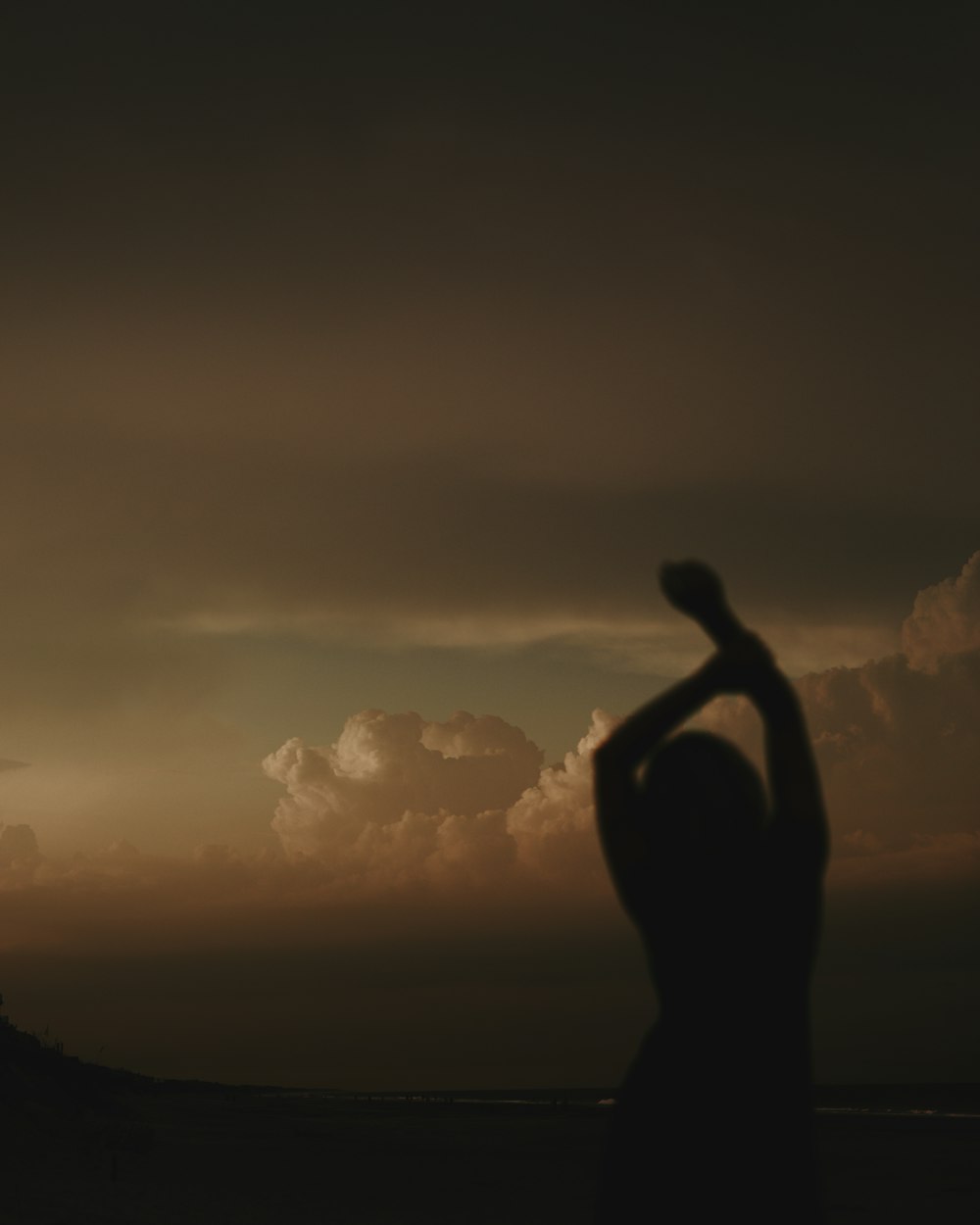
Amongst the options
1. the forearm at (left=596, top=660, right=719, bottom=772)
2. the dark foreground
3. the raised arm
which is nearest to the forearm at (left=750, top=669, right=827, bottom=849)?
the raised arm

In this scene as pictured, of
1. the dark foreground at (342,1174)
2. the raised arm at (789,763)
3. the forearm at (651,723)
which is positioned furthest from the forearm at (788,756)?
the dark foreground at (342,1174)

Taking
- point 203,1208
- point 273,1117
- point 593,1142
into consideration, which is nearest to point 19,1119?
point 203,1208

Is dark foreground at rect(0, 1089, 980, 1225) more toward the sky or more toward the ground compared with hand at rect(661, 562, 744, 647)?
more toward the ground

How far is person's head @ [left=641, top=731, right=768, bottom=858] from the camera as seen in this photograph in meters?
2.71

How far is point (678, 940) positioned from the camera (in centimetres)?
273

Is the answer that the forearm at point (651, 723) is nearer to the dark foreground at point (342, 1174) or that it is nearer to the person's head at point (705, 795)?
the person's head at point (705, 795)

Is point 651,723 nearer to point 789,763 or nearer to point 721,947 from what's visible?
point 789,763

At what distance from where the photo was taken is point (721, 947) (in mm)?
2715

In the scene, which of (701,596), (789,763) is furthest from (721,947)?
(701,596)

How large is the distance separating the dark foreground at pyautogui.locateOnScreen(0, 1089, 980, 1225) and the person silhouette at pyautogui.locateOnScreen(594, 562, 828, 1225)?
9cm

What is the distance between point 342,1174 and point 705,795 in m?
31.2

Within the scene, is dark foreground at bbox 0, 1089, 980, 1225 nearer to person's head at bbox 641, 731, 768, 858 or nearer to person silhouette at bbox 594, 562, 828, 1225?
person silhouette at bbox 594, 562, 828, 1225

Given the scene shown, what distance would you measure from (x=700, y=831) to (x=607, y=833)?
0.69ft

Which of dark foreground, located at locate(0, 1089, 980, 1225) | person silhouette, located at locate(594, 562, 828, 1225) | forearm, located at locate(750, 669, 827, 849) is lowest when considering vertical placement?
dark foreground, located at locate(0, 1089, 980, 1225)
